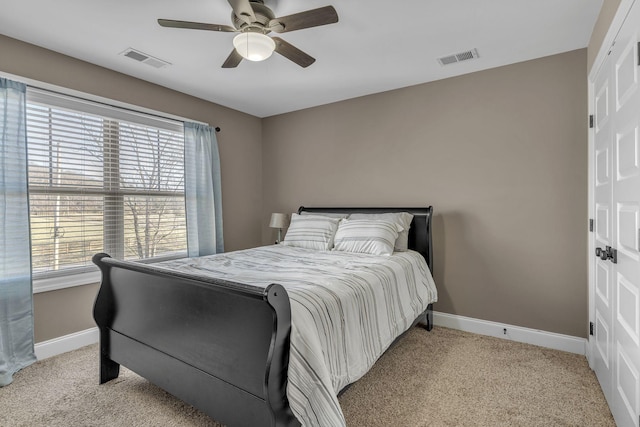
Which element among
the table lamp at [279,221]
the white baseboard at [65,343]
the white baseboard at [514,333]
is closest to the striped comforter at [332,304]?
the white baseboard at [514,333]

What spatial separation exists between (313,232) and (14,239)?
2385 millimetres

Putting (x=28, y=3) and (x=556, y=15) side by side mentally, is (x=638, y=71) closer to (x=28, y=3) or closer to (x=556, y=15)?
(x=556, y=15)

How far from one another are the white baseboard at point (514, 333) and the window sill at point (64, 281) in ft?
10.7

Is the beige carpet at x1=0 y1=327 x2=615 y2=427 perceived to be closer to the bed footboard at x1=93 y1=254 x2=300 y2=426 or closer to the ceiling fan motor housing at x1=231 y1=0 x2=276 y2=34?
the bed footboard at x1=93 y1=254 x2=300 y2=426

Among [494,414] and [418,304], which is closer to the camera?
[494,414]

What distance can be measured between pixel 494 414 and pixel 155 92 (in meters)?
3.93

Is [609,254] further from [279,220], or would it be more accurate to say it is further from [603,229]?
[279,220]

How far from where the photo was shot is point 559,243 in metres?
2.74

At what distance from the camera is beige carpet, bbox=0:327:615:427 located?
6.08ft

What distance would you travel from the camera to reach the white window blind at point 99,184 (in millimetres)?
2656

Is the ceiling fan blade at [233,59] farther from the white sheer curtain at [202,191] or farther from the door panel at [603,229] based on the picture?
the door panel at [603,229]

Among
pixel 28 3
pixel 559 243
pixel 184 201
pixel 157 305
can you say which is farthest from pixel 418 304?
pixel 28 3

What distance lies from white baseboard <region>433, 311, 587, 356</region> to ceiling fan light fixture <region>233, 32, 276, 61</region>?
282cm

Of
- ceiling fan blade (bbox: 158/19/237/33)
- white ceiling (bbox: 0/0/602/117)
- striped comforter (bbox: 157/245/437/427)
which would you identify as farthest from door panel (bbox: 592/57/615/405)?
ceiling fan blade (bbox: 158/19/237/33)
